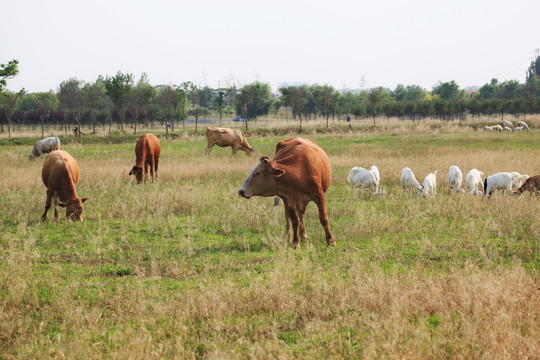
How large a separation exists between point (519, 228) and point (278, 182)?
5.17 meters

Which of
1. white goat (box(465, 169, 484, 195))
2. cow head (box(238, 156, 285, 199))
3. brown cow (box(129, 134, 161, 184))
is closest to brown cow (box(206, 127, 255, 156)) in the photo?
brown cow (box(129, 134, 161, 184))

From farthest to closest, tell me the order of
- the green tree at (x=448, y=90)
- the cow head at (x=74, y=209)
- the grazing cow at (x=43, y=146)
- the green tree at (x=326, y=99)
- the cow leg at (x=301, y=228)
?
the green tree at (x=448, y=90) < the green tree at (x=326, y=99) < the grazing cow at (x=43, y=146) < the cow head at (x=74, y=209) < the cow leg at (x=301, y=228)

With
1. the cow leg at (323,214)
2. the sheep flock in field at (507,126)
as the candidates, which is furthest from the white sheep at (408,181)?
the sheep flock in field at (507,126)

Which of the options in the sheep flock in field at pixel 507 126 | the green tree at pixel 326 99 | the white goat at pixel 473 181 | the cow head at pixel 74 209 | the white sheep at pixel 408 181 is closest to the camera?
the cow head at pixel 74 209

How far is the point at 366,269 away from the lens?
709cm

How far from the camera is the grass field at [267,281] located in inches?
186

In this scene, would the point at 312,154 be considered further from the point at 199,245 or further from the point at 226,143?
the point at 226,143

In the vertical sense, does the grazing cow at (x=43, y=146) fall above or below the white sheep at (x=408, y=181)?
above

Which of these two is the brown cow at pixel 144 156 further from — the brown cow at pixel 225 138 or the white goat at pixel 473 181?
the white goat at pixel 473 181

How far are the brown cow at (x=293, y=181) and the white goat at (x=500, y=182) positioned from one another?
23.7ft

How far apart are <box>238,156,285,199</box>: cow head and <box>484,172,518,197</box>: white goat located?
8.11 m

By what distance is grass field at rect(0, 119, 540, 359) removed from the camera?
15.5 ft

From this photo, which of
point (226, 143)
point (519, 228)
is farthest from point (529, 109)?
point (519, 228)

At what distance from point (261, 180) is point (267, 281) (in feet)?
8.05
